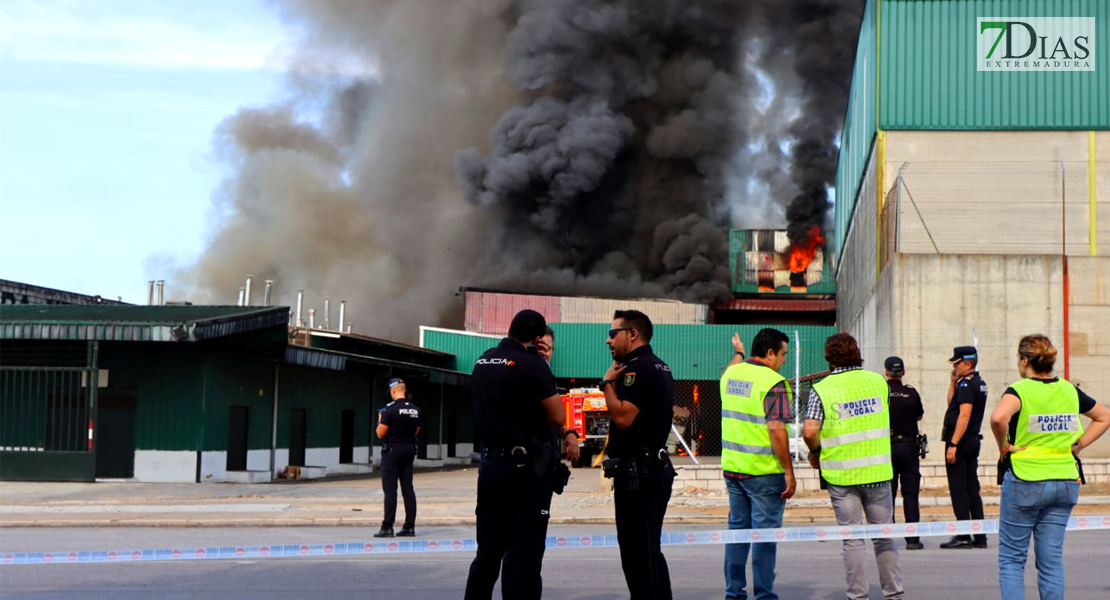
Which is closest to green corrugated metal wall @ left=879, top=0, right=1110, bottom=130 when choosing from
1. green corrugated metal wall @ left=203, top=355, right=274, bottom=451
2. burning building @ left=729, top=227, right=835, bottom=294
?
green corrugated metal wall @ left=203, top=355, right=274, bottom=451

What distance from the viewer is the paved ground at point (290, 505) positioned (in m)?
13.3

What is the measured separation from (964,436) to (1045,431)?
426 centimetres

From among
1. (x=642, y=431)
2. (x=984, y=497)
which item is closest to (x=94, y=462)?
(x=984, y=497)

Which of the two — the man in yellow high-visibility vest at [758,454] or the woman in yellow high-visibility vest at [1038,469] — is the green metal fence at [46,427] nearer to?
the man in yellow high-visibility vest at [758,454]

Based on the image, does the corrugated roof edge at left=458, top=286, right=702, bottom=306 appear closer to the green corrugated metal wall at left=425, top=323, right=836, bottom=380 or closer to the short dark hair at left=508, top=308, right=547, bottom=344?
the green corrugated metal wall at left=425, top=323, right=836, bottom=380

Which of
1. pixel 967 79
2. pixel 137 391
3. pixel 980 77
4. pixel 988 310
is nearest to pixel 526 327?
pixel 137 391

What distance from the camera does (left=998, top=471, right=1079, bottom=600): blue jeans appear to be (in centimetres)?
588

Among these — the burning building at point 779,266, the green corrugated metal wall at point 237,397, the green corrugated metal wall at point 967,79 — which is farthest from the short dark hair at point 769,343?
the burning building at point 779,266

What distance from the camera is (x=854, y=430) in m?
6.48

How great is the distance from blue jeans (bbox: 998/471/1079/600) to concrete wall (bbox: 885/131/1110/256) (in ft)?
63.6

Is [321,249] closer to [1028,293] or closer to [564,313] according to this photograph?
[564,313]

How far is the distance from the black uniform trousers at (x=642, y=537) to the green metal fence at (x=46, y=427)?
1630cm

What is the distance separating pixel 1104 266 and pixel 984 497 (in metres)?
8.00

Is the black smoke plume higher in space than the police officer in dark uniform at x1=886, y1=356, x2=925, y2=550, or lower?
higher
